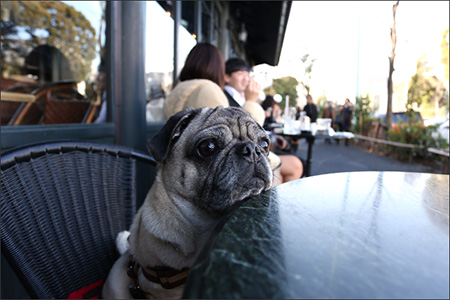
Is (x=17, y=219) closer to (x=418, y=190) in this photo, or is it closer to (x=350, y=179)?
(x=350, y=179)

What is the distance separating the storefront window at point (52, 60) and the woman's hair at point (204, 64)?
1.23 metres

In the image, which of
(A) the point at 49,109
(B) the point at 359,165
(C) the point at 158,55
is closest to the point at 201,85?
(A) the point at 49,109

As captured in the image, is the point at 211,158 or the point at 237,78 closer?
the point at 211,158

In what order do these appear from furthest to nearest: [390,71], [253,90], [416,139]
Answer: [390,71]
[416,139]
[253,90]

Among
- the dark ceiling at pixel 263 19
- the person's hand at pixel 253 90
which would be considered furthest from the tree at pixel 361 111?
the person's hand at pixel 253 90

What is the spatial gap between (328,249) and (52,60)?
729 centimetres

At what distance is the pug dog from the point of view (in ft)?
3.70

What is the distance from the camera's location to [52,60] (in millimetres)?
6250

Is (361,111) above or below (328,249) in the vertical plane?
above

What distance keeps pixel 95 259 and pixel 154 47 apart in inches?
126

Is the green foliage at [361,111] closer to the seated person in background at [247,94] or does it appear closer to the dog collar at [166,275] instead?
the seated person in background at [247,94]

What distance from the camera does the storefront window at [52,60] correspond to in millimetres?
3025

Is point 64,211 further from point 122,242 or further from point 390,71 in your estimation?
point 390,71

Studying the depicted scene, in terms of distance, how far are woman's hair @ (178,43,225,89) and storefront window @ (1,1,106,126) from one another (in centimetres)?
123
